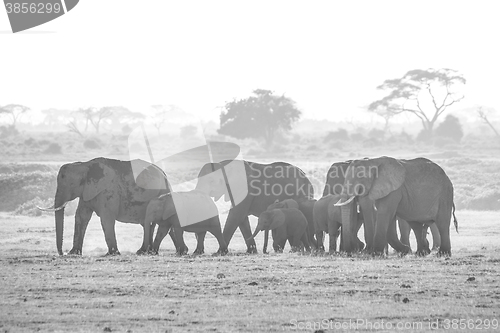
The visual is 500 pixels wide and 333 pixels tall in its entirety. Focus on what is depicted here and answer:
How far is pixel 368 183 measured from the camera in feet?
57.4

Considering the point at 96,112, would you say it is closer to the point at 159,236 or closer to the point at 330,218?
the point at 159,236

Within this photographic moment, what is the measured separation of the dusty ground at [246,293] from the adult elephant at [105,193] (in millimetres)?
1233

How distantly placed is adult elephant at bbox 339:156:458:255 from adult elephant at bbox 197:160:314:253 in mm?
3595

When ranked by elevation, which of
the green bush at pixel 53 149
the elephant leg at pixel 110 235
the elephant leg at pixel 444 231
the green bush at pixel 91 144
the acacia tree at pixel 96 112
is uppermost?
the elephant leg at pixel 110 235

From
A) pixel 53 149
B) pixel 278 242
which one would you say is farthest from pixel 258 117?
pixel 278 242

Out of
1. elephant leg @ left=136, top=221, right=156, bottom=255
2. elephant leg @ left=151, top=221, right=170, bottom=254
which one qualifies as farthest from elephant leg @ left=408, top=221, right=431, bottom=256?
elephant leg @ left=136, top=221, right=156, bottom=255

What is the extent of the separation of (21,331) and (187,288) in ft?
11.0

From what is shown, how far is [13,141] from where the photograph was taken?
212ft

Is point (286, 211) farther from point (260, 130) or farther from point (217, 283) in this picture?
point (260, 130)

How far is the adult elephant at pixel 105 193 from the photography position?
18.8 m

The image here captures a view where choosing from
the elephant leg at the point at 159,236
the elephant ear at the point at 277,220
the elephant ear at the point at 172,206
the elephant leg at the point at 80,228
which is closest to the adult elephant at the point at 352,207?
the elephant ear at the point at 277,220

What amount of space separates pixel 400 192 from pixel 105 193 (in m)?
6.07

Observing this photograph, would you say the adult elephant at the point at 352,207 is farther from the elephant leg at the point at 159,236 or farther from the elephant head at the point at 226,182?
the elephant leg at the point at 159,236

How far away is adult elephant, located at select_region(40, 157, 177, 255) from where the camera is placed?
18844 millimetres
